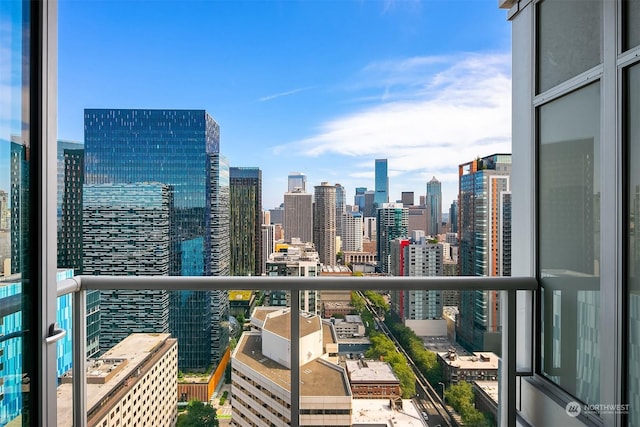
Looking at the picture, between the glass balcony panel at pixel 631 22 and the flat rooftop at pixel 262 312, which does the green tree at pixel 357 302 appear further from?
the glass balcony panel at pixel 631 22

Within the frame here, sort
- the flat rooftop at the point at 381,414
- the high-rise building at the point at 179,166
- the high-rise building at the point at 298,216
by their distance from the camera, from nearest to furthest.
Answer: the flat rooftop at the point at 381,414 < the high-rise building at the point at 179,166 < the high-rise building at the point at 298,216

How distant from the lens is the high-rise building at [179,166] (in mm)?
2742

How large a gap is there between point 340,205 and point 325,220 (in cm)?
27

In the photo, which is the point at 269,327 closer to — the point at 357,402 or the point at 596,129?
the point at 357,402

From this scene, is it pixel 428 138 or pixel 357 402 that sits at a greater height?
pixel 428 138

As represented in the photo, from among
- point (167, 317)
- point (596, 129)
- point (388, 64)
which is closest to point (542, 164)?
point (596, 129)

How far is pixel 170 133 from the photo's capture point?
11.1ft

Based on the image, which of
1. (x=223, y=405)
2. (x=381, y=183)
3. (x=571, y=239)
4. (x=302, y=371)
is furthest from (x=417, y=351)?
(x=381, y=183)

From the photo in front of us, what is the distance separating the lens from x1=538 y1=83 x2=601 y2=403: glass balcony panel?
57.8 inches

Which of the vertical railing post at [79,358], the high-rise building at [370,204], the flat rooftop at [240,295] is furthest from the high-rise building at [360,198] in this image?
the vertical railing post at [79,358]

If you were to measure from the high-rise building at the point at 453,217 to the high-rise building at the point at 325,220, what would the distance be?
35.5 inches

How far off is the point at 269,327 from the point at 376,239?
1.33 metres

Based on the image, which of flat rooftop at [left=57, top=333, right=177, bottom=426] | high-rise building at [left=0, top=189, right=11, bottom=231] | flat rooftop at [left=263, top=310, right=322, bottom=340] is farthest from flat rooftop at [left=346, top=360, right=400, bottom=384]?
high-rise building at [left=0, top=189, right=11, bottom=231]

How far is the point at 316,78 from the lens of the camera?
429 cm
